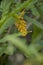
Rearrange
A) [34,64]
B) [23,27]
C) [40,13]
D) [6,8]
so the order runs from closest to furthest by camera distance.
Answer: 1. [34,64]
2. [23,27]
3. [6,8]
4. [40,13]

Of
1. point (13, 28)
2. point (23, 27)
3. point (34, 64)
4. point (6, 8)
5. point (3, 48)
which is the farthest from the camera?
point (13, 28)

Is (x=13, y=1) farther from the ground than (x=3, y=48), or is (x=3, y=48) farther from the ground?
(x=13, y=1)

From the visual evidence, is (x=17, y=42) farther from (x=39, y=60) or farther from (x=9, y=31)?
(x=9, y=31)

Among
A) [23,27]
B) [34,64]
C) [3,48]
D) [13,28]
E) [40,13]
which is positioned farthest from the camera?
[13,28]

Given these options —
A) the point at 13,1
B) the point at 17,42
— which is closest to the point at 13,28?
the point at 13,1

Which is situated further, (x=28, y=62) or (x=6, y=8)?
(x=6, y=8)

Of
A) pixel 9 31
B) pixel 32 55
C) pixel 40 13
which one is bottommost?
A: pixel 9 31

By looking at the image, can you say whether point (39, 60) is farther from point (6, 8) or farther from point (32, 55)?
point (6, 8)

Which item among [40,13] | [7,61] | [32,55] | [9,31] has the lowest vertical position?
[7,61]

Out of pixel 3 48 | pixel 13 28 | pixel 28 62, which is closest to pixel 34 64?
pixel 28 62
